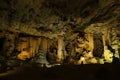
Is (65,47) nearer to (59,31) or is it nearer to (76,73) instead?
(59,31)

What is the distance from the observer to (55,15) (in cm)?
1477

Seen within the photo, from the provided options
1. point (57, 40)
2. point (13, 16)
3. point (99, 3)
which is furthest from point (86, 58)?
point (13, 16)

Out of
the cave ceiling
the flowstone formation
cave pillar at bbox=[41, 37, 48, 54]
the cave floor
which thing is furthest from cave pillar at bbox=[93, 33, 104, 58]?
the cave floor

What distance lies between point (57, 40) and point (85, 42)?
2.95 metres

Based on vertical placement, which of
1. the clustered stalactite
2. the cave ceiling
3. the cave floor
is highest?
the cave ceiling

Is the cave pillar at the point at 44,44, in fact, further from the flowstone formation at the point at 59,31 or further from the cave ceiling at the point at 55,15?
the cave ceiling at the point at 55,15

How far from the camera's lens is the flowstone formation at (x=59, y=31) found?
1362 cm

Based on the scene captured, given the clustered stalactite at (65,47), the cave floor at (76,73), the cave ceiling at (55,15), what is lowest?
the cave floor at (76,73)

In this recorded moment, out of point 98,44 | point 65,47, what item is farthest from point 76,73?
point 98,44

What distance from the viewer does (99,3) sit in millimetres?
13328

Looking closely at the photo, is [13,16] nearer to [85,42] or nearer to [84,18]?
[84,18]

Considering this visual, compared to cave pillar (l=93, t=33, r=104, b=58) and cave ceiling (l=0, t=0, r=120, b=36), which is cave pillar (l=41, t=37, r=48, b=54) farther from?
cave pillar (l=93, t=33, r=104, b=58)

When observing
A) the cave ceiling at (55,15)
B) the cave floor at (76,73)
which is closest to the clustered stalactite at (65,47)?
the cave ceiling at (55,15)

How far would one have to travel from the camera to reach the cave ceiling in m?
13.2
